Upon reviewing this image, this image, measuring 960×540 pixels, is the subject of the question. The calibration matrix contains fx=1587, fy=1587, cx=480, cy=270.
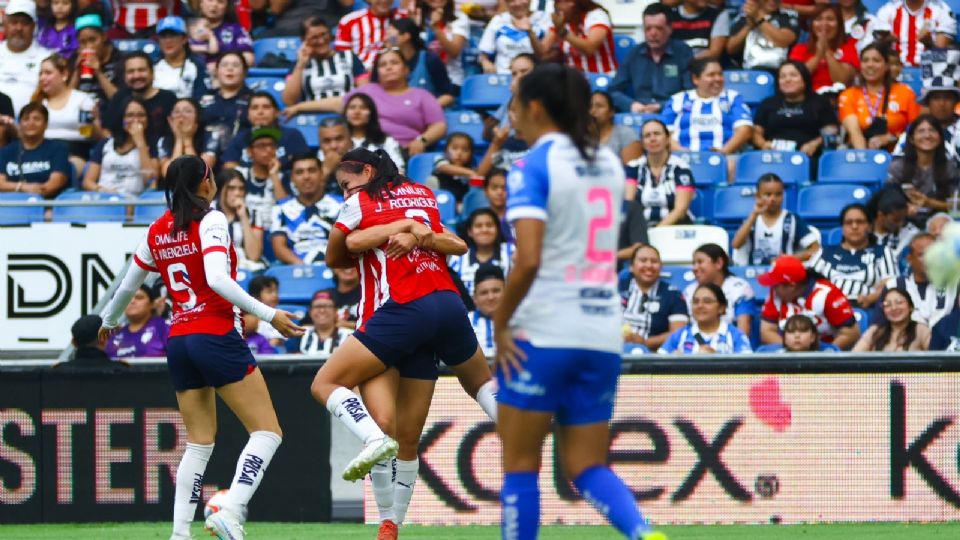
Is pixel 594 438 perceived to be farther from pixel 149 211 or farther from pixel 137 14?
pixel 137 14

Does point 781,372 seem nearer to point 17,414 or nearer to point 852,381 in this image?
point 852,381

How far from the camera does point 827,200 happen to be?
13.7 metres

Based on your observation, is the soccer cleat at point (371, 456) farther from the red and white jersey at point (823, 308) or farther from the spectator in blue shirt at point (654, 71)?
the spectator in blue shirt at point (654, 71)

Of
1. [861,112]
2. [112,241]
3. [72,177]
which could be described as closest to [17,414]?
[112,241]

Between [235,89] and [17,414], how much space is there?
5116 mm

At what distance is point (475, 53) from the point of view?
15.9 metres

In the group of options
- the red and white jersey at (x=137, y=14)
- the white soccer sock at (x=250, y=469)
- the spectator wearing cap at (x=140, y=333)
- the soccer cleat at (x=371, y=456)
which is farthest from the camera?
the red and white jersey at (x=137, y=14)

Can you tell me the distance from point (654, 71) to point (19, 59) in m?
6.22

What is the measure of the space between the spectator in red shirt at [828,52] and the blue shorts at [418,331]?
7915mm

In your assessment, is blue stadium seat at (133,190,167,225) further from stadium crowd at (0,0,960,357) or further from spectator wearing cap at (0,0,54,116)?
spectator wearing cap at (0,0,54,116)

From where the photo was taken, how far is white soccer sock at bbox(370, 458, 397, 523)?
786cm

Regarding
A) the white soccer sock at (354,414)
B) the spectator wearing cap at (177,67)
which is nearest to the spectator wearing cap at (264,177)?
the spectator wearing cap at (177,67)

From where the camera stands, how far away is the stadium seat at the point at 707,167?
14.1 meters

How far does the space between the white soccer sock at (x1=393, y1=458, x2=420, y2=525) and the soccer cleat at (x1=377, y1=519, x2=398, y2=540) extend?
12 centimetres
